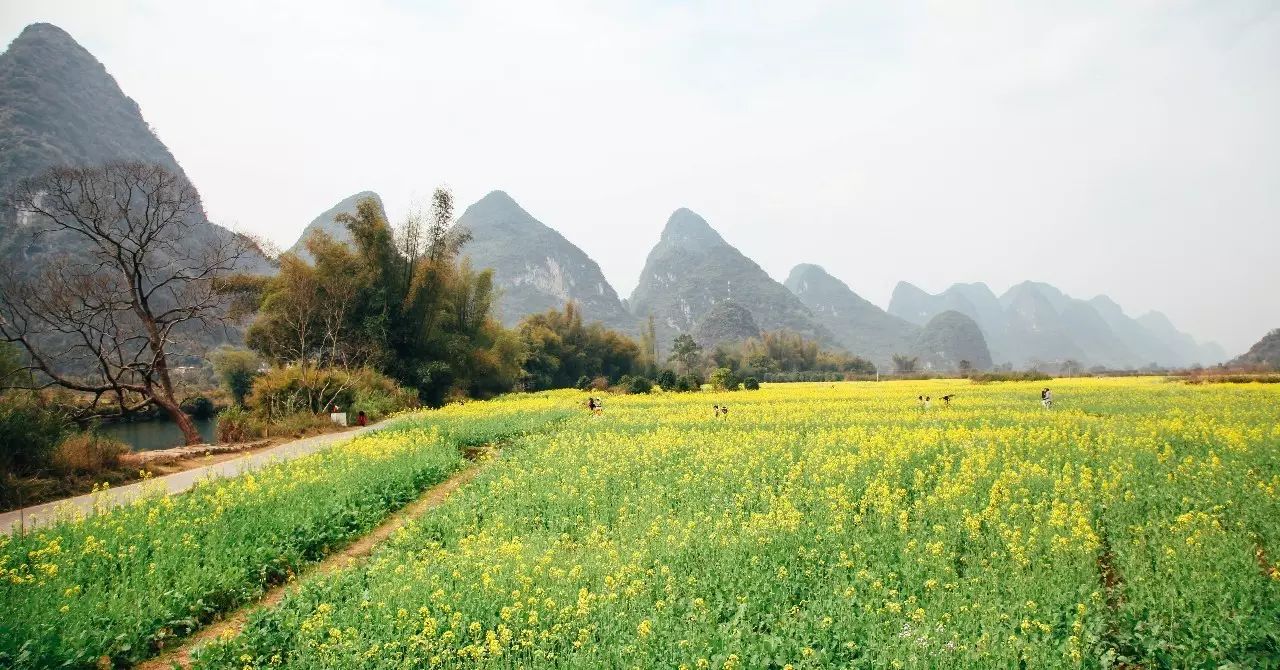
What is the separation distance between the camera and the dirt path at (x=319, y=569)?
588 centimetres

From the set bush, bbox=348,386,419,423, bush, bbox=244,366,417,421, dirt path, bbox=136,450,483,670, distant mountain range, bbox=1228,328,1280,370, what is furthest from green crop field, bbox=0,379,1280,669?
distant mountain range, bbox=1228,328,1280,370

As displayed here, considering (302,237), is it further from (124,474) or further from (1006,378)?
(1006,378)

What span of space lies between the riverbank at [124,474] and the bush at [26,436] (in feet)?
1.19

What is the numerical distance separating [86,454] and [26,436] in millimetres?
1749

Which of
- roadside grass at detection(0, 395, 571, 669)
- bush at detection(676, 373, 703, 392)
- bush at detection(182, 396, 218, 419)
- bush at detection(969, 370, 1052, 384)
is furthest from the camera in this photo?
bush at detection(969, 370, 1052, 384)

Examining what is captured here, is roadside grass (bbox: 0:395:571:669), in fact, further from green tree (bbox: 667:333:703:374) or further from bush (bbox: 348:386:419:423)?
green tree (bbox: 667:333:703:374)

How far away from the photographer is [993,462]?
11.5 m

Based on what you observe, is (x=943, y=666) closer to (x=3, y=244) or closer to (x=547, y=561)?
(x=547, y=561)

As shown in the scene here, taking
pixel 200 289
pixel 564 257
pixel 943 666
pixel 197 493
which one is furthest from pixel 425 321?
pixel 564 257

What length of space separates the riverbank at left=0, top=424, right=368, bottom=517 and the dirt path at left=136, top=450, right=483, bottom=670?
15.7 ft

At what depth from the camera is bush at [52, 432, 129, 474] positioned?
41.6 ft

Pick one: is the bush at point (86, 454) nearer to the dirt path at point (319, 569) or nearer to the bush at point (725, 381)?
the dirt path at point (319, 569)

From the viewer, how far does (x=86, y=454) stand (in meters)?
13.3

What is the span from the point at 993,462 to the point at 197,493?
14.1m
